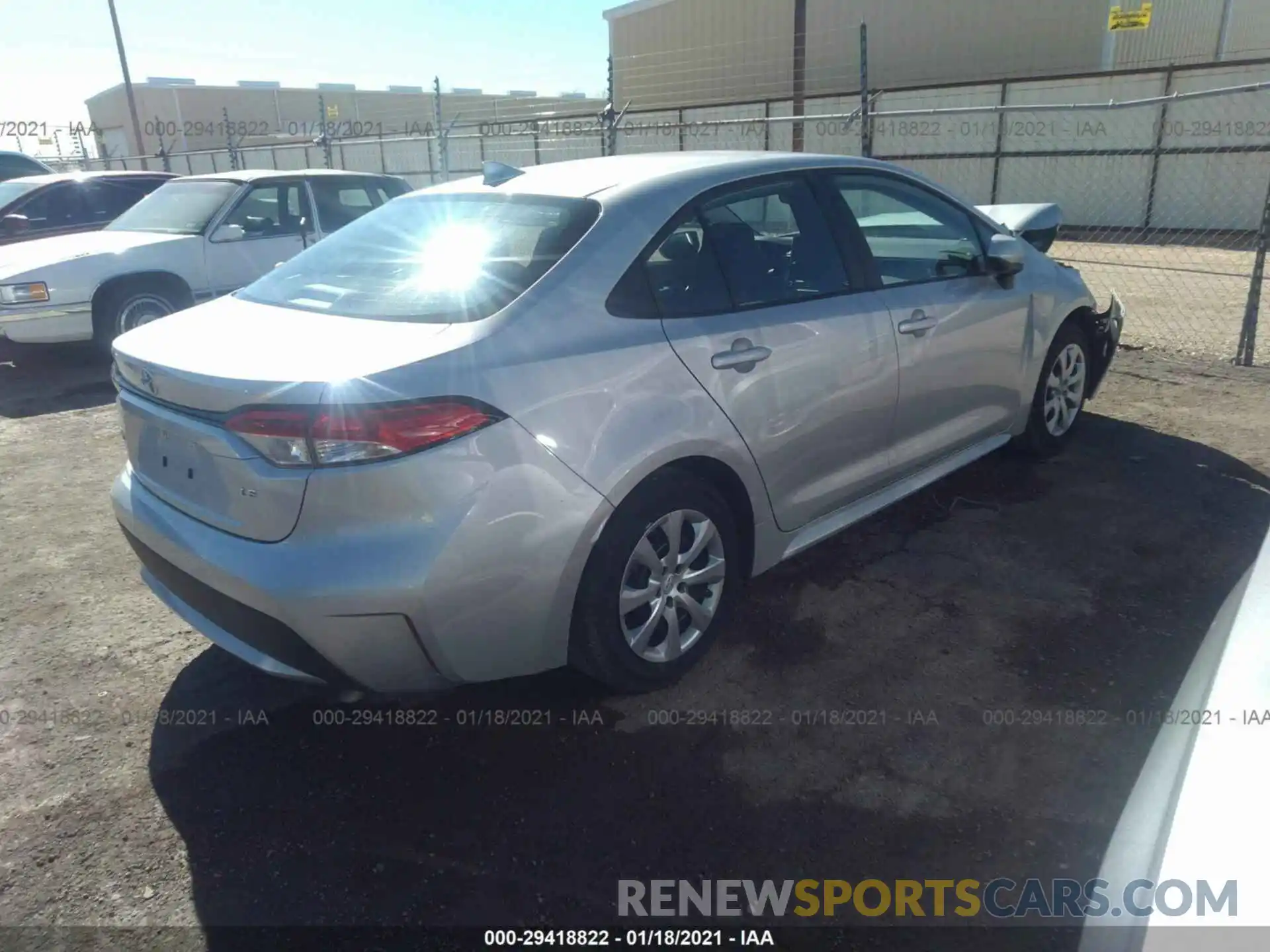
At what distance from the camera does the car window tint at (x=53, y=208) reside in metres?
9.39

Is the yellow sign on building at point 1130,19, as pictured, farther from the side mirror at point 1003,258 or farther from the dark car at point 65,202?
the dark car at point 65,202

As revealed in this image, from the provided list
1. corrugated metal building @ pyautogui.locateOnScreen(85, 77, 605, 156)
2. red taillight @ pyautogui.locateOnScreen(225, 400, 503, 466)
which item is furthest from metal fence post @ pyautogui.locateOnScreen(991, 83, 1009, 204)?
corrugated metal building @ pyautogui.locateOnScreen(85, 77, 605, 156)

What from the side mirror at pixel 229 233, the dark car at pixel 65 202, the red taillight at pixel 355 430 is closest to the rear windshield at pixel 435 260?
the red taillight at pixel 355 430

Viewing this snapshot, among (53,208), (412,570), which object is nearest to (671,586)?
(412,570)

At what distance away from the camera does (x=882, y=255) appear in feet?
12.8

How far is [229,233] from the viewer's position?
7.87 meters

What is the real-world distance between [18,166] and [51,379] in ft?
27.7

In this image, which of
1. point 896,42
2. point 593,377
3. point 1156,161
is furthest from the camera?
point 896,42

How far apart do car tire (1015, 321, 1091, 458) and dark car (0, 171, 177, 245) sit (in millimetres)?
9463

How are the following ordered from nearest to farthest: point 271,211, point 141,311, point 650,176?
point 650,176
point 141,311
point 271,211

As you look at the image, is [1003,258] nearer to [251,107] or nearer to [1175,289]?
[1175,289]

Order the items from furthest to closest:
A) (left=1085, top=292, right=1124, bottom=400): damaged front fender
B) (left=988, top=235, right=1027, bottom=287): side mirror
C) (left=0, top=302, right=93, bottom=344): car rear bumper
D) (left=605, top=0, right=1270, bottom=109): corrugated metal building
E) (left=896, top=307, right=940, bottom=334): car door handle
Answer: (left=605, top=0, right=1270, bottom=109): corrugated metal building
(left=0, top=302, right=93, bottom=344): car rear bumper
(left=1085, top=292, right=1124, bottom=400): damaged front fender
(left=988, top=235, right=1027, bottom=287): side mirror
(left=896, top=307, right=940, bottom=334): car door handle

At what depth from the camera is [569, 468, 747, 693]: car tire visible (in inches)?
108

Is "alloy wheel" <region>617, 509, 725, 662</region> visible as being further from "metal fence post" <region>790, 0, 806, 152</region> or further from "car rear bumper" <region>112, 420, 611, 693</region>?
"metal fence post" <region>790, 0, 806, 152</region>
